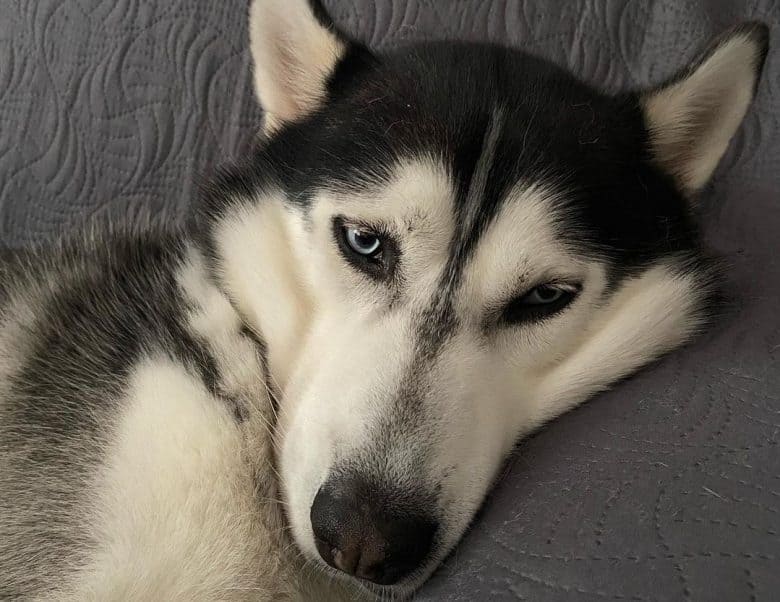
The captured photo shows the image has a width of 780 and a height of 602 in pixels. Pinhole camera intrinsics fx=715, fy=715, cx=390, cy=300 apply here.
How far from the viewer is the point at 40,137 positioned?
7.37 ft

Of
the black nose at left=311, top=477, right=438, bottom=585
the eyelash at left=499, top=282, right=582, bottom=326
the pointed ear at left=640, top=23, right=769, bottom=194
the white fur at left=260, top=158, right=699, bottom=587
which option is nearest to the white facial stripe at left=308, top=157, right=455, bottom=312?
the white fur at left=260, top=158, right=699, bottom=587

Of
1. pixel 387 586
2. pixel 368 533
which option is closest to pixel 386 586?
pixel 387 586

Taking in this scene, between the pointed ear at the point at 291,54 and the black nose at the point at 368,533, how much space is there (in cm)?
81

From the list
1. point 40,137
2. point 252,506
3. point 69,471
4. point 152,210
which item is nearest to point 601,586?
point 252,506

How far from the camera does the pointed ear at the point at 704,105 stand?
1.31m

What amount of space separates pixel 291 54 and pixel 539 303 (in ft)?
2.38

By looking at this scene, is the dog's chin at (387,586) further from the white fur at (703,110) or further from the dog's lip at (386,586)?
the white fur at (703,110)

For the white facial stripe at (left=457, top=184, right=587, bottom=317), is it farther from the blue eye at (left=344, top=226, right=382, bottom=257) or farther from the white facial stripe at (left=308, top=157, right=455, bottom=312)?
the blue eye at (left=344, top=226, right=382, bottom=257)

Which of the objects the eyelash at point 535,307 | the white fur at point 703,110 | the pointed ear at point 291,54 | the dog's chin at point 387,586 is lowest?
the dog's chin at point 387,586

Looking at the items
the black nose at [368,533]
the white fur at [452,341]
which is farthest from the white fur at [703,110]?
the black nose at [368,533]

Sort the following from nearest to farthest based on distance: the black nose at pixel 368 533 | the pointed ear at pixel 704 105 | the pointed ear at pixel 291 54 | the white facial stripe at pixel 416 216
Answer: the black nose at pixel 368 533 → the white facial stripe at pixel 416 216 → the pointed ear at pixel 704 105 → the pointed ear at pixel 291 54

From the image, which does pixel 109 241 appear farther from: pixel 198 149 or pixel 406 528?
pixel 406 528

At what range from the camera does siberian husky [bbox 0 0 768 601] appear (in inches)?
42.6

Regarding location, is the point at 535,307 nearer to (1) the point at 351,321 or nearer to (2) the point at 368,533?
(1) the point at 351,321
